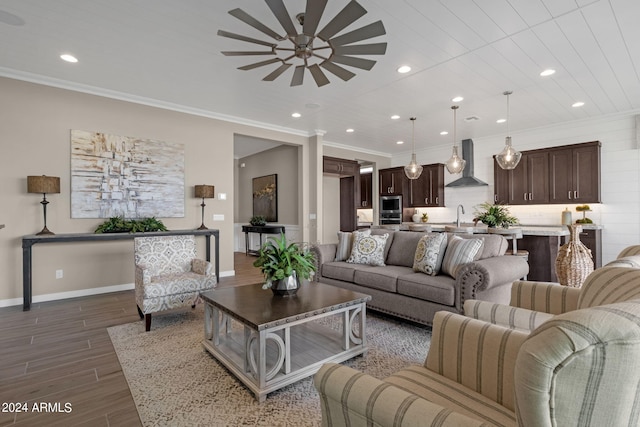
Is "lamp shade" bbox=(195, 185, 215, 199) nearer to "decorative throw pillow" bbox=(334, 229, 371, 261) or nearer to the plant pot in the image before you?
"decorative throw pillow" bbox=(334, 229, 371, 261)

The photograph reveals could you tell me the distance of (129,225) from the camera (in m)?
4.50

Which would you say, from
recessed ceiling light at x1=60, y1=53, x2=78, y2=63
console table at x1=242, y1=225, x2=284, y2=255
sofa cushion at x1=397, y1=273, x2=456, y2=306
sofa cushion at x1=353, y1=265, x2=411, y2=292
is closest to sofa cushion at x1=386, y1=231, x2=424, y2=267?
sofa cushion at x1=353, y1=265, x2=411, y2=292

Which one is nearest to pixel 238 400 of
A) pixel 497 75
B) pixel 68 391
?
pixel 68 391

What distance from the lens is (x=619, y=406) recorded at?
0.65 m

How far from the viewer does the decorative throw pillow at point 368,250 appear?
3.91 m

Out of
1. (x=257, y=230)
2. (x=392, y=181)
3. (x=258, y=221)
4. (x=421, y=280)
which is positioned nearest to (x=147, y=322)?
(x=421, y=280)

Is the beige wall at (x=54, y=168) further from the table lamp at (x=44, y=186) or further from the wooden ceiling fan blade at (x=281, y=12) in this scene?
the wooden ceiling fan blade at (x=281, y=12)

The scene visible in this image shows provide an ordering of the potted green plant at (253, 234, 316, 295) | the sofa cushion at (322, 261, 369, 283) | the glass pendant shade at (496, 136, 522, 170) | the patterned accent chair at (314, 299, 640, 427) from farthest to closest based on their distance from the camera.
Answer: the glass pendant shade at (496, 136, 522, 170) < the sofa cushion at (322, 261, 369, 283) < the potted green plant at (253, 234, 316, 295) < the patterned accent chair at (314, 299, 640, 427)

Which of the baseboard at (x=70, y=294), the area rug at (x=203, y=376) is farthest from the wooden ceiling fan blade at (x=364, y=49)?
the baseboard at (x=70, y=294)

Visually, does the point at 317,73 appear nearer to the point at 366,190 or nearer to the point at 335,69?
the point at 335,69

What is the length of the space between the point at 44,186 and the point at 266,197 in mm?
5118

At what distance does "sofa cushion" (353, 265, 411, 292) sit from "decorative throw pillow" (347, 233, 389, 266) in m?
0.20

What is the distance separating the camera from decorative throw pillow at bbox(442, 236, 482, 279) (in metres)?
3.04

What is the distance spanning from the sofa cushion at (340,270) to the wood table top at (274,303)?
930 mm
